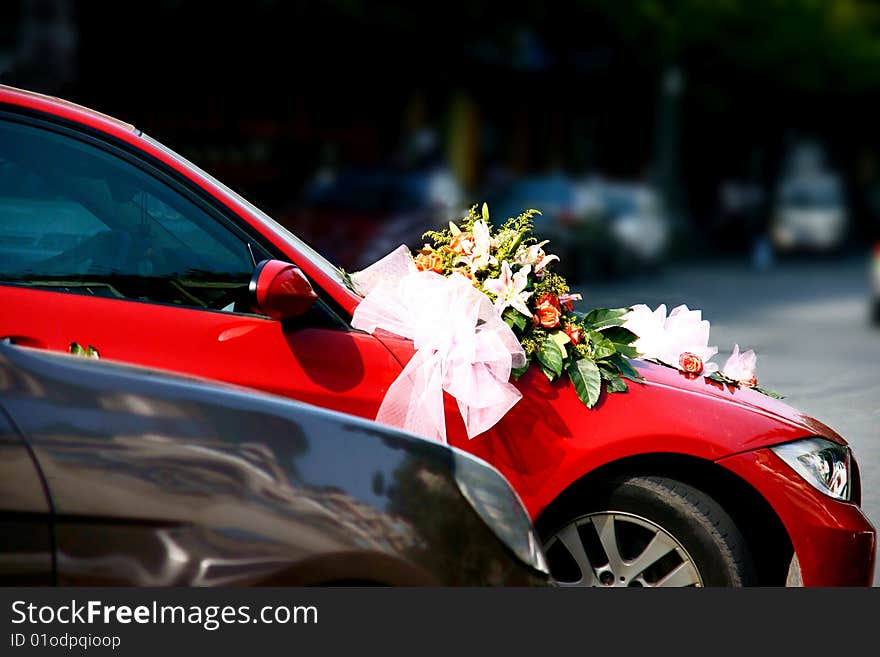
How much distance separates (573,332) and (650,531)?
2.02ft

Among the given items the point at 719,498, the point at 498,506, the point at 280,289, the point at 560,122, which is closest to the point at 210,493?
the point at 498,506

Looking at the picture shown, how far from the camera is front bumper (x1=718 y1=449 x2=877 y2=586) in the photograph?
13.1ft

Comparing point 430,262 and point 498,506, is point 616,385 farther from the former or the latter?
point 498,506

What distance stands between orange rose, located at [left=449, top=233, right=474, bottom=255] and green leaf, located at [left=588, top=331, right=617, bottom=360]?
17.7 inches

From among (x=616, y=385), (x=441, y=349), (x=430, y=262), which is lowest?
(x=616, y=385)

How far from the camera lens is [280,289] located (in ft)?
12.2

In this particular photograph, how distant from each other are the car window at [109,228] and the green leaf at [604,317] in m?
1.07

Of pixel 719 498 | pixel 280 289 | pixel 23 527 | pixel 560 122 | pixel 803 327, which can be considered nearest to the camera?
pixel 23 527

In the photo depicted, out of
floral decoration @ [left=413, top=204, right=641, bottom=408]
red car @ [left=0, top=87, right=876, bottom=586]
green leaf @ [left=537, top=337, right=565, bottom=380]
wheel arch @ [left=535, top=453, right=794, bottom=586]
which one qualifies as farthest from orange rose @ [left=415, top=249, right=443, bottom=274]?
wheel arch @ [left=535, top=453, right=794, bottom=586]

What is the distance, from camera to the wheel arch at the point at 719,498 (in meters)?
3.99

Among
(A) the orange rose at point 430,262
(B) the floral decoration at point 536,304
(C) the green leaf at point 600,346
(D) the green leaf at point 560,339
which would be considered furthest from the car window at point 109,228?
(C) the green leaf at point 600,346

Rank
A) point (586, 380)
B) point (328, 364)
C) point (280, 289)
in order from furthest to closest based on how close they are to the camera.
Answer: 1. point (586, 380)
2. point (328, 364)
3. point (280, 289)

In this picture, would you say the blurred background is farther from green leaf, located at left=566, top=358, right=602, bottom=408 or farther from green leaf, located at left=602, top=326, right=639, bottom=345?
green leaf, located at left=566, top=358, right=602, bottom=408

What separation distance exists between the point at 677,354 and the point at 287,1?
15.5 m
